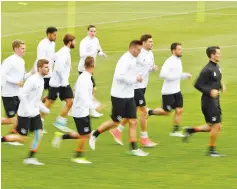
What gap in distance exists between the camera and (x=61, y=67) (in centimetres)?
1853

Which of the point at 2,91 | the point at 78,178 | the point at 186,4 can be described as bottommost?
the point at 78,178

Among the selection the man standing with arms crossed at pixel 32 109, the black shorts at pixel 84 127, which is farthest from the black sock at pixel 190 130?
the man standing with arms crossed at pixel 32 109

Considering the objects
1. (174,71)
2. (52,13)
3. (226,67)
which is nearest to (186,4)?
(52,13)

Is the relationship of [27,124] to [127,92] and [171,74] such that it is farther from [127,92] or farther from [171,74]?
[171,74]

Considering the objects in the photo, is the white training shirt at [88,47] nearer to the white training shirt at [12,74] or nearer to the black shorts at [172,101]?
the black shorts at [172,101]

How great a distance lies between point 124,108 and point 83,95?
1.25 m

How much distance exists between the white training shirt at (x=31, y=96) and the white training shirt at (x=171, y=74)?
3.33 m

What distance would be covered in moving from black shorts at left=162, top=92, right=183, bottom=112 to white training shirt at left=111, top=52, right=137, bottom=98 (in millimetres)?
1805

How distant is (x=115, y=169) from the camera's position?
15047 mm

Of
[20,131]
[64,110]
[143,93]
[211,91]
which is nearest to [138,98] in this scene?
[143,93]

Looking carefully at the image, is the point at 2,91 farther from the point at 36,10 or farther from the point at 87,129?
the point at 36,10

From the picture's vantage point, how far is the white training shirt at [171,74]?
17.7 metres

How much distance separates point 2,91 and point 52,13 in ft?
81.9

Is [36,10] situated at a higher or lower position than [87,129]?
higher
